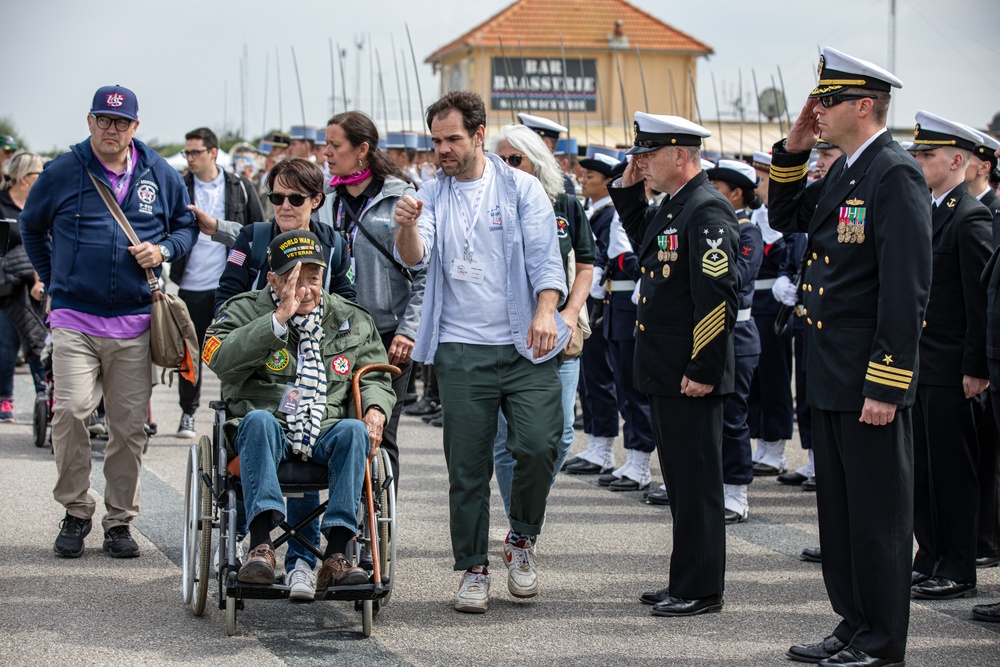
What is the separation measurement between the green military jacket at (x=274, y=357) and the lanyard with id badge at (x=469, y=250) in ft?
1.60

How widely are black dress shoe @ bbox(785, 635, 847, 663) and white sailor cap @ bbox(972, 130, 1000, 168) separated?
8.69 ft

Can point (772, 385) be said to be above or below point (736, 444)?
above

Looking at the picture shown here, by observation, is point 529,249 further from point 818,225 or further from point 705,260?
point 818,225

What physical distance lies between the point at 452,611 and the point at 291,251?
170 cm

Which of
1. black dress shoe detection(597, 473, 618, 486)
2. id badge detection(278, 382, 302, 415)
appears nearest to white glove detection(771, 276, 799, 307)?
black dress shoe detection(597, 473, 618, 486)

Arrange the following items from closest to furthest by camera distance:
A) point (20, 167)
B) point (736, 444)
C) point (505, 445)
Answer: point (505, 445) < point (736, 444) < point (20, 167)

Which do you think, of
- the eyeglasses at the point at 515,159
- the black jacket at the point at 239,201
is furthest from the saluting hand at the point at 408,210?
the black jacket at the point at 239,201

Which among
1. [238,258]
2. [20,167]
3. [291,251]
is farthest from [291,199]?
[20,167]

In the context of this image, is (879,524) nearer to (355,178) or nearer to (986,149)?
(986,149)

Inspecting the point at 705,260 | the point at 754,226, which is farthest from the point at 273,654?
the point at 754,226

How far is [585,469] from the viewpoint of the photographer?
862 cm

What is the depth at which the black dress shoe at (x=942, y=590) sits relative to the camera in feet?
18.2

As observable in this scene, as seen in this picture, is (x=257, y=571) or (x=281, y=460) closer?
(x=257, y=571)

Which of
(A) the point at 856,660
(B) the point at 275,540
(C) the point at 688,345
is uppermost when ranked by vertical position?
(C) the point at 688,345
